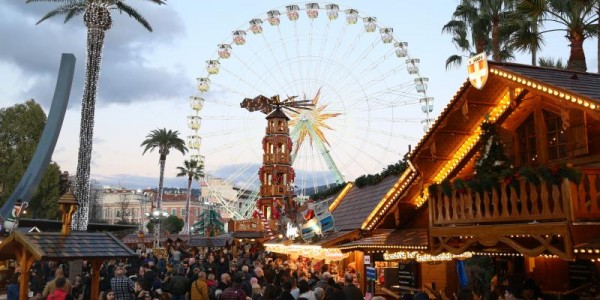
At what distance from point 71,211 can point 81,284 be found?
15.3 ft

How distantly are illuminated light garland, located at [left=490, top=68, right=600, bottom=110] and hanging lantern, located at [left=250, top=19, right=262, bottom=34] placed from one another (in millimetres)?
29062

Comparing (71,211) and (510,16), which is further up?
(510,16)

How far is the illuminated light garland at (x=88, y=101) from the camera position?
2706 cm

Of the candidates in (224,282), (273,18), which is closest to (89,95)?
(273,18)

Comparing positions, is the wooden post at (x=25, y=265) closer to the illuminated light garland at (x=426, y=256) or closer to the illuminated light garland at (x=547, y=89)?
the illuminated light garland at (x=426, y=256)

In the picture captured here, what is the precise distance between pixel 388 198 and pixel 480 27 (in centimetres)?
1383

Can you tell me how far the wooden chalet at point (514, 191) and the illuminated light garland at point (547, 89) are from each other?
0.02m

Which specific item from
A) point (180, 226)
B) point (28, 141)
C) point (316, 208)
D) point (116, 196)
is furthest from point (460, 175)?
point (116, 196)

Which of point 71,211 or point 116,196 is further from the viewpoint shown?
point 116,196

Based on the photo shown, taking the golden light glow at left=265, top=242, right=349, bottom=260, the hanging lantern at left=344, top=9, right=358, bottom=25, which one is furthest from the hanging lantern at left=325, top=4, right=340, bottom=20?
the golden light glow at left=265, top=242, right=349, bottom=260

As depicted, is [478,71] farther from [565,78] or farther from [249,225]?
[249,225]

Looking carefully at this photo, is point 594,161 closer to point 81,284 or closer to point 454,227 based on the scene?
point 454,227

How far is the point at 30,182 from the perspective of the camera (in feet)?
102

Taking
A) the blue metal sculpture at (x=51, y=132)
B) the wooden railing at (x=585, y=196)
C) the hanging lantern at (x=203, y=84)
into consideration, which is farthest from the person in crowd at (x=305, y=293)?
the hanging lantern at (x=203, y=84)
